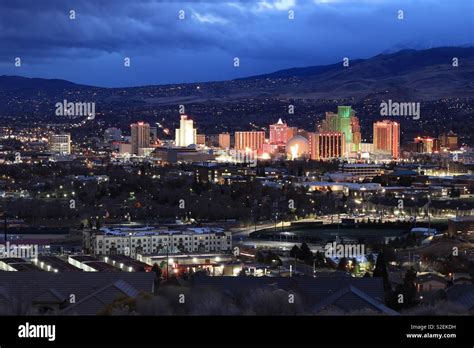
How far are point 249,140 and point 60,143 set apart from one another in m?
6.04

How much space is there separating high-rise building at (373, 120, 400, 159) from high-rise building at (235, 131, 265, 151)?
12.0ft

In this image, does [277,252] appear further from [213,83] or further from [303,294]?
[213,83]

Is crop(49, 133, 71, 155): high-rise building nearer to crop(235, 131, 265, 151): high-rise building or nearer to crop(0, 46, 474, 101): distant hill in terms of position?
crop(0, 46, 474, 101): distant hill

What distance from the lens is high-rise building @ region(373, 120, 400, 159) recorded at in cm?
3416

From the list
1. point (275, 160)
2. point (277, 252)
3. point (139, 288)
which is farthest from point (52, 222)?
point (275, 160)

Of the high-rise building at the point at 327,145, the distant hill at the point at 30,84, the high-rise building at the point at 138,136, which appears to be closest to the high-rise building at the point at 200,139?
the high-rise building at the point at 138,136

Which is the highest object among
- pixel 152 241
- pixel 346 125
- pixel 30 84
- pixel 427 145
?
pixel 30 84

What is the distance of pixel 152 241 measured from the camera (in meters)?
12.3

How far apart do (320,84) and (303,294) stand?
109 feet

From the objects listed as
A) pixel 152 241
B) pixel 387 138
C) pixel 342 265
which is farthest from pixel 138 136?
pixel 342 265

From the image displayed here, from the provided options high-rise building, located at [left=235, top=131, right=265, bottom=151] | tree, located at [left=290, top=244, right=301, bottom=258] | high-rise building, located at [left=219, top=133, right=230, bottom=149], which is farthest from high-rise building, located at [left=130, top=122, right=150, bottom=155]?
tree, located at [left=290, top=244, right=301, bottom=258]

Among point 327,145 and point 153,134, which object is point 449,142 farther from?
point 153,134

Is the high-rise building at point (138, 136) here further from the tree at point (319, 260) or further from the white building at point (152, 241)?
the tree at point (319, 260)
